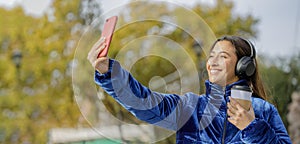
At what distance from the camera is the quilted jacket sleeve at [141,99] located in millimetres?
1505

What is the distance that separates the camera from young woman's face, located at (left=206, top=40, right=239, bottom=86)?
1809 mm

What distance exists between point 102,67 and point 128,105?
176 mm

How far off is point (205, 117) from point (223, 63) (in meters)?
0.20

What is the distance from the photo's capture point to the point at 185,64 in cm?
182

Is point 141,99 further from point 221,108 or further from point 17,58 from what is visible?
point 17,58

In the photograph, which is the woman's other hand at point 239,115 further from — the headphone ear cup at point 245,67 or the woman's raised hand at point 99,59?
the woman's raised hand at point 99,59

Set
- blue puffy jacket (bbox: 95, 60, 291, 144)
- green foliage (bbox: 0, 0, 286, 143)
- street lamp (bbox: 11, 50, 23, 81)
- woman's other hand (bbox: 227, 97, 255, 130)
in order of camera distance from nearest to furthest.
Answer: blue puffy jacket (bbox: 95, 60, 291, 144)
woman's other hand (bbox: 227, 97, 255, 130)
green foliage (bbox: 0, 0, 286, 143)
street lamp (bbox: 11, 50, 23, 81)

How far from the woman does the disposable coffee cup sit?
2cm

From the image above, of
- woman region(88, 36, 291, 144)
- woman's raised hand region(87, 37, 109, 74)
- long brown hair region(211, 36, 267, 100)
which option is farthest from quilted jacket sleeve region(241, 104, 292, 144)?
woman's raised hand region(87, 37, 109, 74)

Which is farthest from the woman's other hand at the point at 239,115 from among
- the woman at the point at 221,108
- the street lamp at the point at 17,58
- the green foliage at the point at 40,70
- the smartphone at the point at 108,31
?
the street lamp at the point at 17,58

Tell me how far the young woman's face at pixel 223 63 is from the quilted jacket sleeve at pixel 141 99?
14cm

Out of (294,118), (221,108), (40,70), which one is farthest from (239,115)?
(40,70)

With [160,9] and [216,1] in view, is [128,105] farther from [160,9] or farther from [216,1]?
[216,1]

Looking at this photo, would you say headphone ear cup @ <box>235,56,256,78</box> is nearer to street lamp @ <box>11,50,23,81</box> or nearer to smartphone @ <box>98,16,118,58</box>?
smartphone @ <box>98,16,118,58</box>
